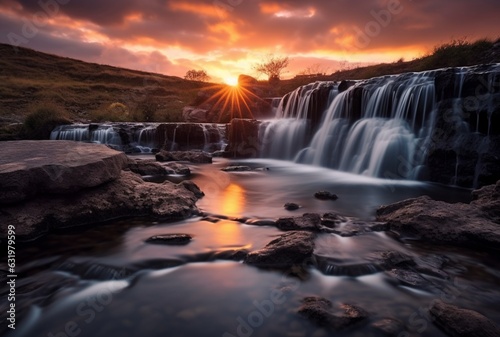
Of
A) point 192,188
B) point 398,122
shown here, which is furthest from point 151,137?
Answer: point 398,122

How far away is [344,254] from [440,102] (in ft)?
29.6

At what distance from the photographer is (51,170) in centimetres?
542

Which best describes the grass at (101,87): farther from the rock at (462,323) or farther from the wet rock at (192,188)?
the rock at (462,323)

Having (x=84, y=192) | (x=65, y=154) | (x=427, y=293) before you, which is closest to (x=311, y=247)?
(x=427, y=293)

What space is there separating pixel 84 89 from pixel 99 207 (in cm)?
5312

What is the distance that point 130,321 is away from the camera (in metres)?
3.05

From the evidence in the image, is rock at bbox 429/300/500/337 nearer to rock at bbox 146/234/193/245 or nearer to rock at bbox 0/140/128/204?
rock at bbox 146/234/193/245

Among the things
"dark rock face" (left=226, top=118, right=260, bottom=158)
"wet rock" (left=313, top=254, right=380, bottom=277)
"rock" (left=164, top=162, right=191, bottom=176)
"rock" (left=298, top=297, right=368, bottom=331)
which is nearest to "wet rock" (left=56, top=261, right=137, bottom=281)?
"rock" (left=298, top=297, right=368, bottom=331)

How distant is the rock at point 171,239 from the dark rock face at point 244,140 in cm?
1348

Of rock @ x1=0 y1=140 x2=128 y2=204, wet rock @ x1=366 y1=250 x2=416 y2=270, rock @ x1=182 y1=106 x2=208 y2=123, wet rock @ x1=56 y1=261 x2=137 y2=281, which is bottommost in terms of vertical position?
wet rock @ x1=56 y1=261 x2=137 y2=281

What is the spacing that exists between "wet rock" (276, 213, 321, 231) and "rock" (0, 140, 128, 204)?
3.56m

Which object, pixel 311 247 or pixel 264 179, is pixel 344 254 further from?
pixel 264 179

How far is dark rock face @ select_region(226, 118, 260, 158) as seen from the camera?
18500mm

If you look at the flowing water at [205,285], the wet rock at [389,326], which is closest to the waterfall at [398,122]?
the flowing water at [205,285]
